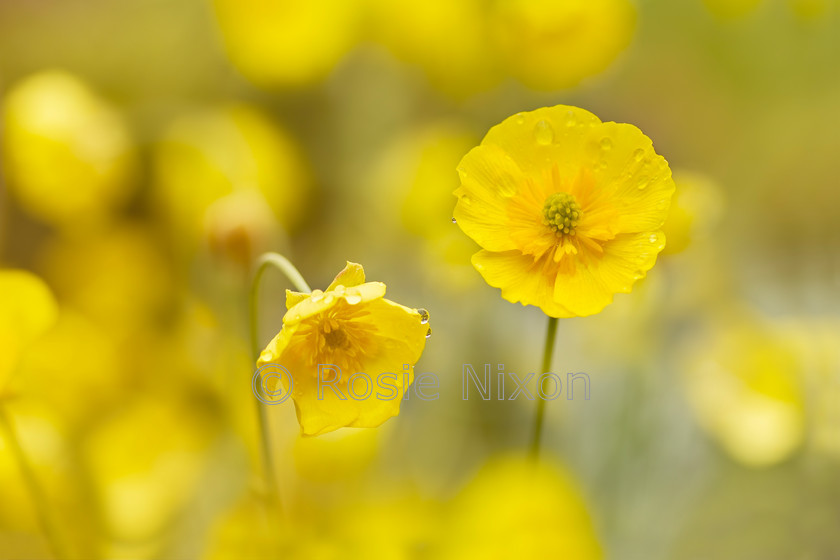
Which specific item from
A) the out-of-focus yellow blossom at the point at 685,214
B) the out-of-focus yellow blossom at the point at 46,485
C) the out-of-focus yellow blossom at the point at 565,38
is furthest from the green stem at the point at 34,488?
the out-of-focus yellow blossom at the point at 565,38

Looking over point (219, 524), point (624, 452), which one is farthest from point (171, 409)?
point (624, 452)

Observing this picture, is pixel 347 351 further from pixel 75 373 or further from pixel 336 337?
pixel 75 373

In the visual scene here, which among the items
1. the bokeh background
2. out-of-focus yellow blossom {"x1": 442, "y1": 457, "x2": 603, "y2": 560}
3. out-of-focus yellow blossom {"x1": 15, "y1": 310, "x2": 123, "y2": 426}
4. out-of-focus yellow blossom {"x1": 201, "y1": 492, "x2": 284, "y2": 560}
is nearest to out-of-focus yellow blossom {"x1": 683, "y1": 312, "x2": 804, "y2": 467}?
the bokeh background

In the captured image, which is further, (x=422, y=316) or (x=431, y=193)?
(x=431, y=193)

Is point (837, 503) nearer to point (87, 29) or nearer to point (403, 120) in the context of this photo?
point (403, 120)

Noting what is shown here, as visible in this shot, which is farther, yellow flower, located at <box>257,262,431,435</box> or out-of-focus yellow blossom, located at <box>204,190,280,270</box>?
out-of-focus yellow blossom, located at <box>204,190,280,270</box>

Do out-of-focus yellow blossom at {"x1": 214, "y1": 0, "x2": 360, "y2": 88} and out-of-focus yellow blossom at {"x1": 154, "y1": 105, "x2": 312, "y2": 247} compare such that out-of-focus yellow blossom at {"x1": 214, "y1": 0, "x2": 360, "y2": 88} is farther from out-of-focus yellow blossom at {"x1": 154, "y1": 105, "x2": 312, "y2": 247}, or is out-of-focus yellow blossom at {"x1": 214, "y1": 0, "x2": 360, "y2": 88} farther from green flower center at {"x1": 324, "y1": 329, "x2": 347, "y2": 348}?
green flower center at {"x1": 324, "y1": 329, "x2": 347, "y2": 348}

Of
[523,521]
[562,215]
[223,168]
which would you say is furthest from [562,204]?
[223,168]
